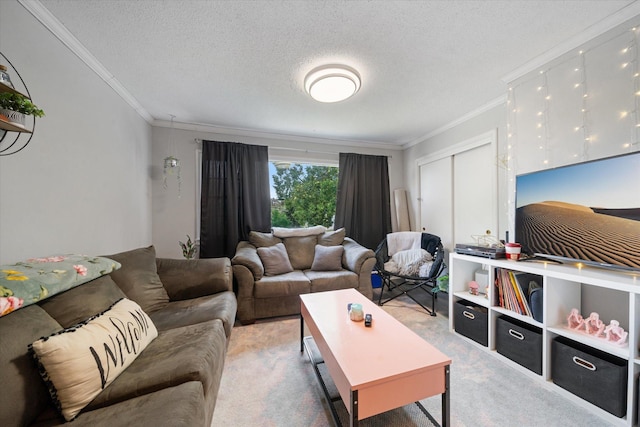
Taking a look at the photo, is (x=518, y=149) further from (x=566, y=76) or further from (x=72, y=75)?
(x=72, y=75)

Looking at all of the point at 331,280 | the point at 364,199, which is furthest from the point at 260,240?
the point at 364,199

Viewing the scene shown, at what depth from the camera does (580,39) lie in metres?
1.68

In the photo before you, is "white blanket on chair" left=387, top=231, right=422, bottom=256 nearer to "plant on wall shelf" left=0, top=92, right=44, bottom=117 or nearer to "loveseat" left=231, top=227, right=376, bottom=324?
"loveseat" left=231, top=227, right=376, bottom=324

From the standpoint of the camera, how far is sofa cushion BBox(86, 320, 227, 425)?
3.26ft

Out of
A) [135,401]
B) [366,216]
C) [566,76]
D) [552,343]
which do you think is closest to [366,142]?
[366,216]

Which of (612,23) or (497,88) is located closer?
(612,23)

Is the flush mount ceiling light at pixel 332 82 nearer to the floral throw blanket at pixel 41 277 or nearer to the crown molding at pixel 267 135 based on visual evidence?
the crown molding at pixel 267 135

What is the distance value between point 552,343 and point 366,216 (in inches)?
108

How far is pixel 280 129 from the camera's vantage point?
3482 millimetres

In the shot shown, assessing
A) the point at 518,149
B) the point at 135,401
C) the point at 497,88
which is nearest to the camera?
the point at 135,401

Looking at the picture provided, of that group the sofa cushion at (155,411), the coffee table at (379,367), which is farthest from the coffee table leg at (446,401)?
the sofa cushion at (155,411)

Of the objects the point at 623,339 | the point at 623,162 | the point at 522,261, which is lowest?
the point at 623,339

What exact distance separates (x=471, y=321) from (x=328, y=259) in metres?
1.65

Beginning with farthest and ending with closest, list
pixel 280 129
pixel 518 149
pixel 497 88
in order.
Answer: pixel 280 129
pixel 497 88
pixel 518 149
